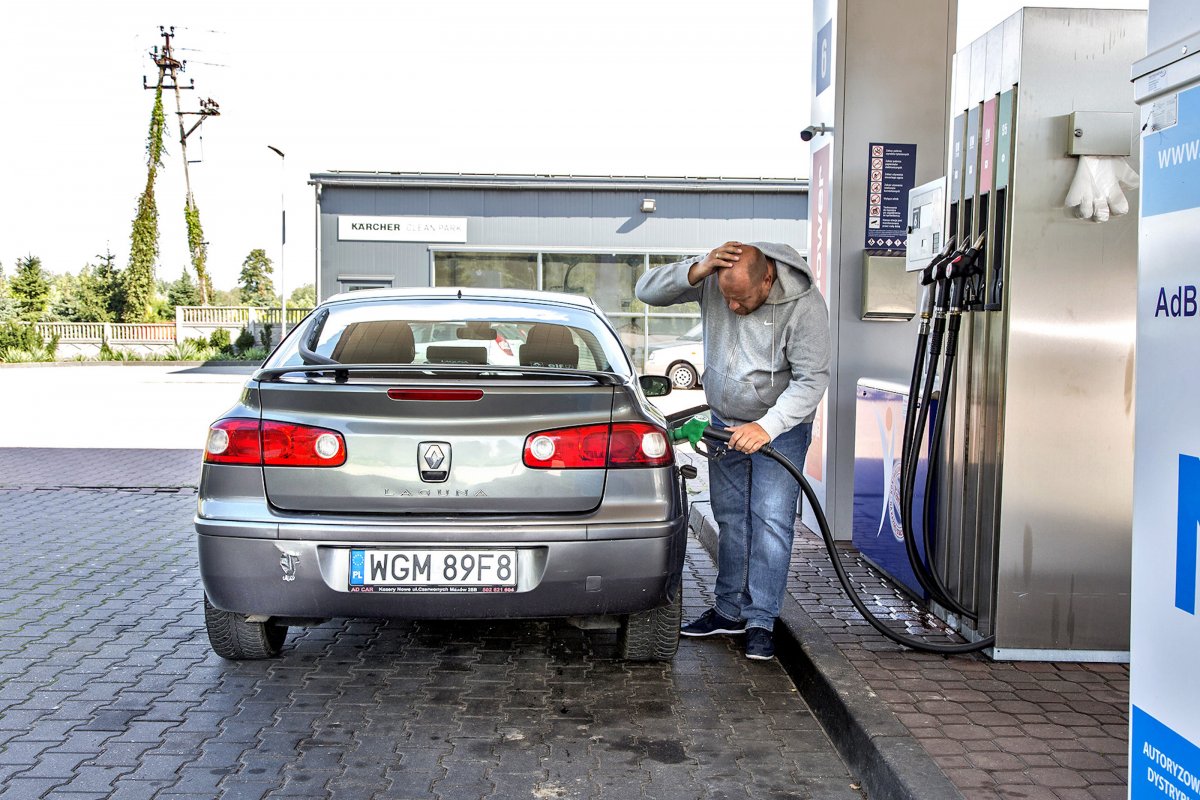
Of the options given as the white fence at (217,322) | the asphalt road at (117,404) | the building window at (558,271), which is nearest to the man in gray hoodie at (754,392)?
the asphalt road at (117,404)

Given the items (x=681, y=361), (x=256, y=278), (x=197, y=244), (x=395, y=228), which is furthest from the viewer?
(x=256, y=278)

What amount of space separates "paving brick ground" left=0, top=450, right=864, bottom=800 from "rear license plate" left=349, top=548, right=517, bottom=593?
0.50 m

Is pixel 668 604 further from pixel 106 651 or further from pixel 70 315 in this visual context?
pixel 70 315

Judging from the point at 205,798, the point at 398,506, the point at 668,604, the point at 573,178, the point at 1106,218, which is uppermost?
the point at 573,178

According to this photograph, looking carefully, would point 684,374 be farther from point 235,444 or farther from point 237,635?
point 235,444

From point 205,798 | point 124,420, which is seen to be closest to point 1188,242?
point 205,798

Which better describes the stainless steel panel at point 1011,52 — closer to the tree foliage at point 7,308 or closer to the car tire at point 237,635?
the car tire at point 237,635

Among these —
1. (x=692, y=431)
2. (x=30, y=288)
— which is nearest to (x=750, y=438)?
(x=692, y=431)

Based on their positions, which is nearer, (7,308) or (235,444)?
(235,444)

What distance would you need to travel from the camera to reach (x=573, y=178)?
25.7 metres

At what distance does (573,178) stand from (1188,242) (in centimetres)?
2414

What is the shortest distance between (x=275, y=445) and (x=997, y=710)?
2.64 m

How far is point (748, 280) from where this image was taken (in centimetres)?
426

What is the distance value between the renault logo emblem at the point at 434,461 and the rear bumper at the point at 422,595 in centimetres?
22
